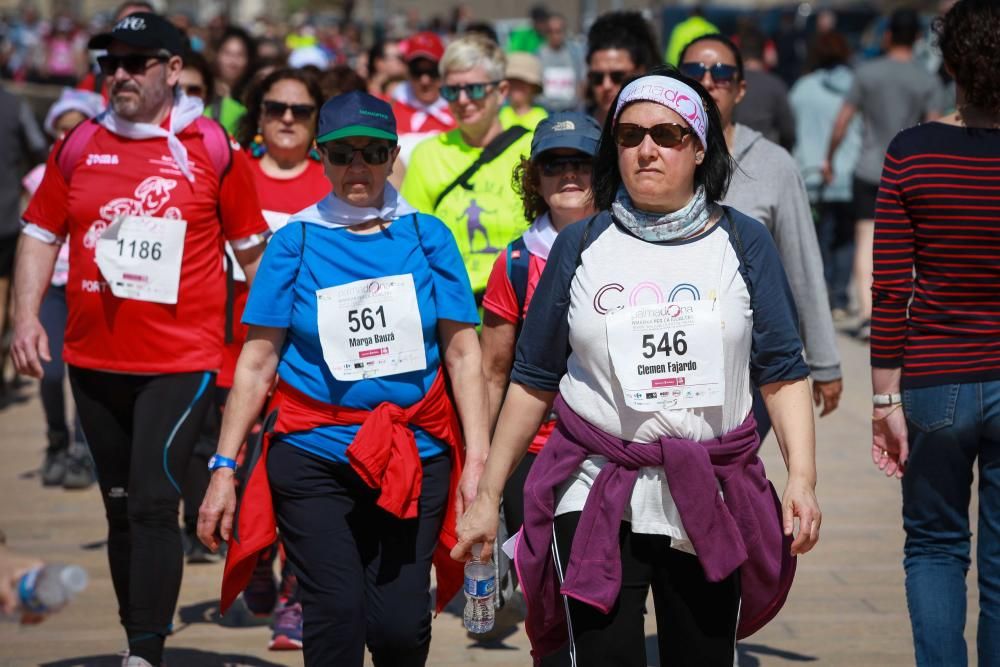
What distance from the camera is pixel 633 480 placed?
374 cm

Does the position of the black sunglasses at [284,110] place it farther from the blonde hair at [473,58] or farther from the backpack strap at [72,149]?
the backpack strap at [72,149]

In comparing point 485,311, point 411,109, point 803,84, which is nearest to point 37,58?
point 803,84

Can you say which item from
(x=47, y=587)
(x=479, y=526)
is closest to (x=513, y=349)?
(x=479, y=526)

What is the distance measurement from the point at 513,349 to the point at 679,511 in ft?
4.69

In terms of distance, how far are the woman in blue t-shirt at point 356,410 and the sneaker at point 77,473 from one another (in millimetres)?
4328

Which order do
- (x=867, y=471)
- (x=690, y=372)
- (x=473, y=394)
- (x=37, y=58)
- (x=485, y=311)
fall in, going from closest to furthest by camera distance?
(x=690, y=372), (x=473, y=394), (x=485, y=311), (x=867, y=471), (x=37, y=58)

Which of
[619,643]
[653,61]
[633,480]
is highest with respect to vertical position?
[653,61]

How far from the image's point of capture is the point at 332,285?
4.51 meters

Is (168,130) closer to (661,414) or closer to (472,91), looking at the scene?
(472,91)

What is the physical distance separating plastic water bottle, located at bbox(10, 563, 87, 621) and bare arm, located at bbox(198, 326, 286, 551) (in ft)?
5.11

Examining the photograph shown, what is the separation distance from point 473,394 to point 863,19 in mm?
22021

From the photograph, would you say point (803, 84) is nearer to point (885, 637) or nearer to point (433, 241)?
point (885, 637)

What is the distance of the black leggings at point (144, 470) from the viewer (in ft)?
16.9

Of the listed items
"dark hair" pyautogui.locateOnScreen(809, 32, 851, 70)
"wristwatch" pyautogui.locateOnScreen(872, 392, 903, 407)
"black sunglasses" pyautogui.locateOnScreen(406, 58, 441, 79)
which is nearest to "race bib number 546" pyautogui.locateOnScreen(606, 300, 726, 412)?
"wristwatch" pyautogui.locateOnScreen(872, 392, 903, 407)
